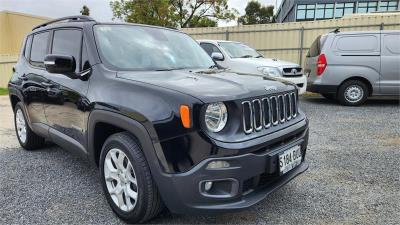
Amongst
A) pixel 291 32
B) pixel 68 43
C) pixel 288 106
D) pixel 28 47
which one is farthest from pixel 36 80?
pixel 291 32

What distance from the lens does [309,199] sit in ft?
10.9

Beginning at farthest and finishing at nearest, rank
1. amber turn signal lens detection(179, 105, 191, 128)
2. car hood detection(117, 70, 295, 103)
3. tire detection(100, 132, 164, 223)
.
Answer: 1. tire detection(100, 132, 164, 223)
2. car hood detection(117, 70, 295, 103)
3. amber turn signal lens detection(179, 105, 191, 128)

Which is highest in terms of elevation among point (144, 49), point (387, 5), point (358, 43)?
point (387, 5)

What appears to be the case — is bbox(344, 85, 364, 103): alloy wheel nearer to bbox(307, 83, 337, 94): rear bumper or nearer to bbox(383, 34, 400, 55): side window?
bbox(307, 83, 337, 94): rear bumper

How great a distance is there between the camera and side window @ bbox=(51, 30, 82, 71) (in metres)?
3.52

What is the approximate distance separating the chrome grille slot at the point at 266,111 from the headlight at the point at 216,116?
1.29ft

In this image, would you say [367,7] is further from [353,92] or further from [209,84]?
[209,84]

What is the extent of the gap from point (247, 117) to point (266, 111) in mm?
266

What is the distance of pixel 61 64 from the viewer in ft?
10.6

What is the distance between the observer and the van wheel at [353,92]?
8.48 metres

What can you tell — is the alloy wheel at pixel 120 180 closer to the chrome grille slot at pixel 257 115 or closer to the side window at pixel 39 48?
the chrome grille slot at pixel 257 115

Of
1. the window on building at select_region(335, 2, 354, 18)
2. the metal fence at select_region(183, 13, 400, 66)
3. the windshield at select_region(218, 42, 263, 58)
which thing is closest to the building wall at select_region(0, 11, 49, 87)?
the metal fence at select_region(183, 13, 400, 66)

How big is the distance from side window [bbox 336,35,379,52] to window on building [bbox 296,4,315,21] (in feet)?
107

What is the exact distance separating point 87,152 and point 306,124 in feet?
6.81
